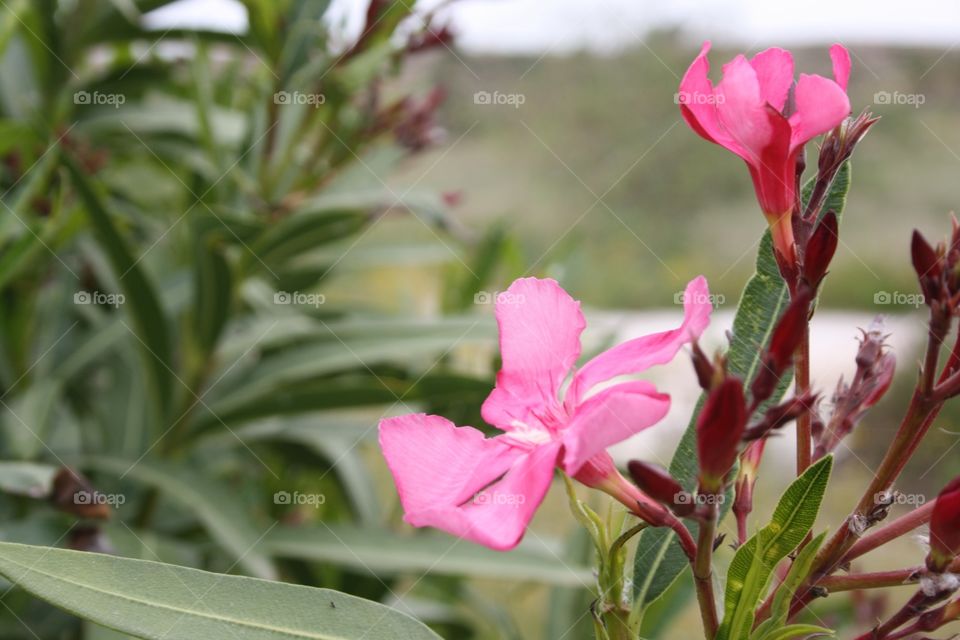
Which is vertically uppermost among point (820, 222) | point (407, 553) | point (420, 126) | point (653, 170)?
point (653, 170)

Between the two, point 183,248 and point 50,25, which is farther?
point 183,248

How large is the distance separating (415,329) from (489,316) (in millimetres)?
106

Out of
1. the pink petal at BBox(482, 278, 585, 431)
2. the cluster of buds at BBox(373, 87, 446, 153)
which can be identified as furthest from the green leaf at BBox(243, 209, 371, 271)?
the pink petal at BBox(482, 278, 585, 431)

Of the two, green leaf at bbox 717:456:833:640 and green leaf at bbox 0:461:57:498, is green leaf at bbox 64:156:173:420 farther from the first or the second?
green leaf at bbox 717:456:833:640

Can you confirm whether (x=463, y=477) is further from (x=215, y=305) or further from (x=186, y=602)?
(x=215, y=305)

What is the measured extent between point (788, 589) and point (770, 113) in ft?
0.77

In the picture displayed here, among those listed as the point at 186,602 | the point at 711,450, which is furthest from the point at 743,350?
the point at 186,602

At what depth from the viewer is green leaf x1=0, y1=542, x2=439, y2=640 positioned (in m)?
0.43

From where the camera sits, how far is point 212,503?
3.19 feet

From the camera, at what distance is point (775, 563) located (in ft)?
1.45

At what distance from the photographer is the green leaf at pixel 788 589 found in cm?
43

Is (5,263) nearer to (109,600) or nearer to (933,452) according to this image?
(109,600)

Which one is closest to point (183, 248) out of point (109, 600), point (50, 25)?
point (50, 25)

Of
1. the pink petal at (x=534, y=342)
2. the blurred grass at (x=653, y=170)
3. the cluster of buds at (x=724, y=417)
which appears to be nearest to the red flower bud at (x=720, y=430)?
the cluster of buds at (x=724, y=417)
